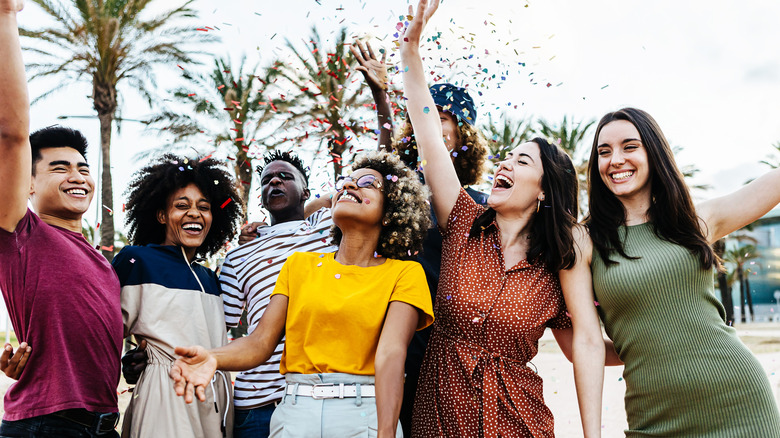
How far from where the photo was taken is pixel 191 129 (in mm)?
18562

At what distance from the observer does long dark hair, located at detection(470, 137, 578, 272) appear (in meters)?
3.71

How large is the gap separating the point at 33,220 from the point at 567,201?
3099 millimetres

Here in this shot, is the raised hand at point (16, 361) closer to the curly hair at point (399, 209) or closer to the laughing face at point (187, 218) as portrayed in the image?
the laughing face at point (187, 218)

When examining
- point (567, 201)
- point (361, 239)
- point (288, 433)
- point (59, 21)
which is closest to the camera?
point (288, 433)

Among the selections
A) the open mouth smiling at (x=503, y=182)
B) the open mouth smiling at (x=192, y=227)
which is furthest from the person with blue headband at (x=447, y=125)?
the open mouth smiling at (x=192, y=227)

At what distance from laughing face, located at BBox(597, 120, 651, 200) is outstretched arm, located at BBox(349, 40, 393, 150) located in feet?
5.45

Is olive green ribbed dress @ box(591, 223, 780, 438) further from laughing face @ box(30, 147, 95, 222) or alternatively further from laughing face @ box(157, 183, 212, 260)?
laughing face @ box(30, 147, 95, 222)

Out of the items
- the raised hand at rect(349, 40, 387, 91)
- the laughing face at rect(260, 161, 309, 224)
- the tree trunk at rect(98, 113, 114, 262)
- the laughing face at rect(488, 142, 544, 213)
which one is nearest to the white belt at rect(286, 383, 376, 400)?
the laughing face at rect(488, 142, 544, 213)

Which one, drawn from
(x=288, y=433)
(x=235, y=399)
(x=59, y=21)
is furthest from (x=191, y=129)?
(x=288, y=433)

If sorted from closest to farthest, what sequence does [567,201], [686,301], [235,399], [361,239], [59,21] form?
[686,301] < [361,239] < [567,201] < [235,399] < [59,21]

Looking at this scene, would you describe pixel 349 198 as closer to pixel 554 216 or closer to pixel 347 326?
pixel 347 326

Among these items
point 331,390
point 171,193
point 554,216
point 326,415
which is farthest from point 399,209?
point 171,193

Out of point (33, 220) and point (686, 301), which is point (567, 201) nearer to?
point (686, 301)

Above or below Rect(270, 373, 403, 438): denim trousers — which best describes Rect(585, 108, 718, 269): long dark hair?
above
